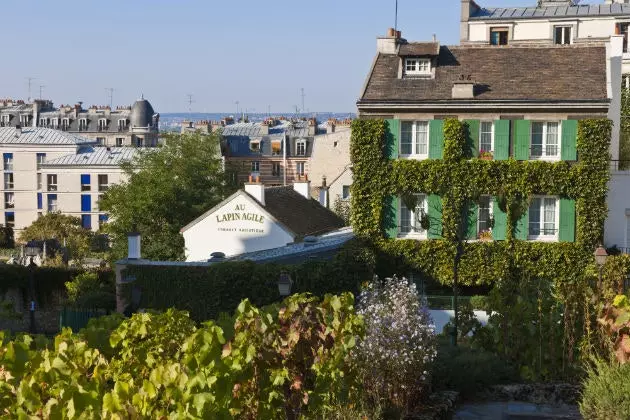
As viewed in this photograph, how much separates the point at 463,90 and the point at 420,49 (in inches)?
107

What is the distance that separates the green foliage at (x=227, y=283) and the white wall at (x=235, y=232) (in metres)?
7.56

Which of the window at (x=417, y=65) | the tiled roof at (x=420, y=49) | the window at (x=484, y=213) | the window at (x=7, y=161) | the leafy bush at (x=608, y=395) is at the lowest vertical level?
the leafy bush at (x=608, y=395)

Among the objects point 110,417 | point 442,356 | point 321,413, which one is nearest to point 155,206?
point 442,356

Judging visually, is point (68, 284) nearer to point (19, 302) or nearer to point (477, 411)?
point (19, 302)

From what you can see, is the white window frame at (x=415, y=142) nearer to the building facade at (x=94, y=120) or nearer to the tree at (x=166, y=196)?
the tree at (x=166, y=196)

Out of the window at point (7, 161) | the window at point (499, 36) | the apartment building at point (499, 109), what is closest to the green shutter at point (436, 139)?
the apartment building at point (499, 109)

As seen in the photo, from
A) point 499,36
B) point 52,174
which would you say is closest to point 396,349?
point 499,36

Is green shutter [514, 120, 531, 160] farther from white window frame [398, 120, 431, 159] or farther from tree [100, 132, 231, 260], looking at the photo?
tree [100, 132, 231, 260]

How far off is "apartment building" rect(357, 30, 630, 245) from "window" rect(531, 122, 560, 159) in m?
0.03

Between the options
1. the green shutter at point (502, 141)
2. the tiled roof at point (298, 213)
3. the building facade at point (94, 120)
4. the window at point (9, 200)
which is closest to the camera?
the green shutter at point (502, 141)

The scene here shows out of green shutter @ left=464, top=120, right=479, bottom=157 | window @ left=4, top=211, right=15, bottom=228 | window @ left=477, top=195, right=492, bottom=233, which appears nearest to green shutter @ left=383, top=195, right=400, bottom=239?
window @ left=477, top=195, right=492, bottom=233

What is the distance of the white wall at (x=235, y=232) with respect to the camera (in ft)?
124

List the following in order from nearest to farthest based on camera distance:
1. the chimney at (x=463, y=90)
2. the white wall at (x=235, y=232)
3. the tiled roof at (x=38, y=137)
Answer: the chimney at (x=463, y=90) < the white wall at (x=235, y=232) < the tiled roof at (x=38, y=137)

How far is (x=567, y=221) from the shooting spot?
30938 millimetres
